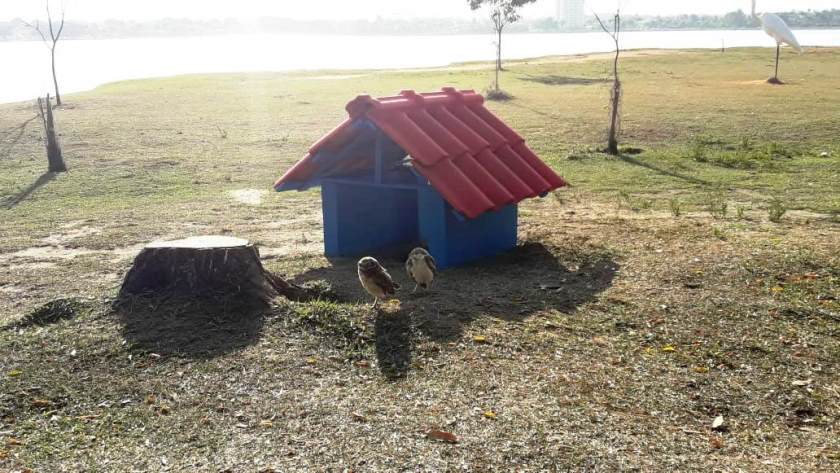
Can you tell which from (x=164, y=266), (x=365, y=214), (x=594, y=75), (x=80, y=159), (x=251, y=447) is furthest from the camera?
(x=594, y=75)

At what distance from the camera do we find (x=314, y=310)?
7215mm

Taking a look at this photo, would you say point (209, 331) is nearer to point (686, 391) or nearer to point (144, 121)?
point (686, 391)

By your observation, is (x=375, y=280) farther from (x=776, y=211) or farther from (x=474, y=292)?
(x=776, y=211)

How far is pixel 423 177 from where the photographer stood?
914 cm

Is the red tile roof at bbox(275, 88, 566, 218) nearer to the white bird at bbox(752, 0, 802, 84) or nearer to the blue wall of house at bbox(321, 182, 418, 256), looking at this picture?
the blue wall of house at bbox(321, 182, 418, 256)

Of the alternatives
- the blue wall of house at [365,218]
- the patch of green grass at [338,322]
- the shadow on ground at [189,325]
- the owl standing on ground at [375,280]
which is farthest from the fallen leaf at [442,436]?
the blue wall of house at [365,218]

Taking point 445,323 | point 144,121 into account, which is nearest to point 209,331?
point 445,323

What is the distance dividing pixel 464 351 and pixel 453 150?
136 inches

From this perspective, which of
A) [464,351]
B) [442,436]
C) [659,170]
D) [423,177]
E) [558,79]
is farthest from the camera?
[558,79]

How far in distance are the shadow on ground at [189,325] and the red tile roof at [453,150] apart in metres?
2.60

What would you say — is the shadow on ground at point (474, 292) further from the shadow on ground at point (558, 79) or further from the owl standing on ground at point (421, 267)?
the shadow on ground at point (558, 79)

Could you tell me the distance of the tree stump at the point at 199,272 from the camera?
7.41m

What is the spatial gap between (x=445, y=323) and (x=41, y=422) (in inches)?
123

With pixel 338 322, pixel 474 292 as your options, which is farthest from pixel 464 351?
pixel 474 292
